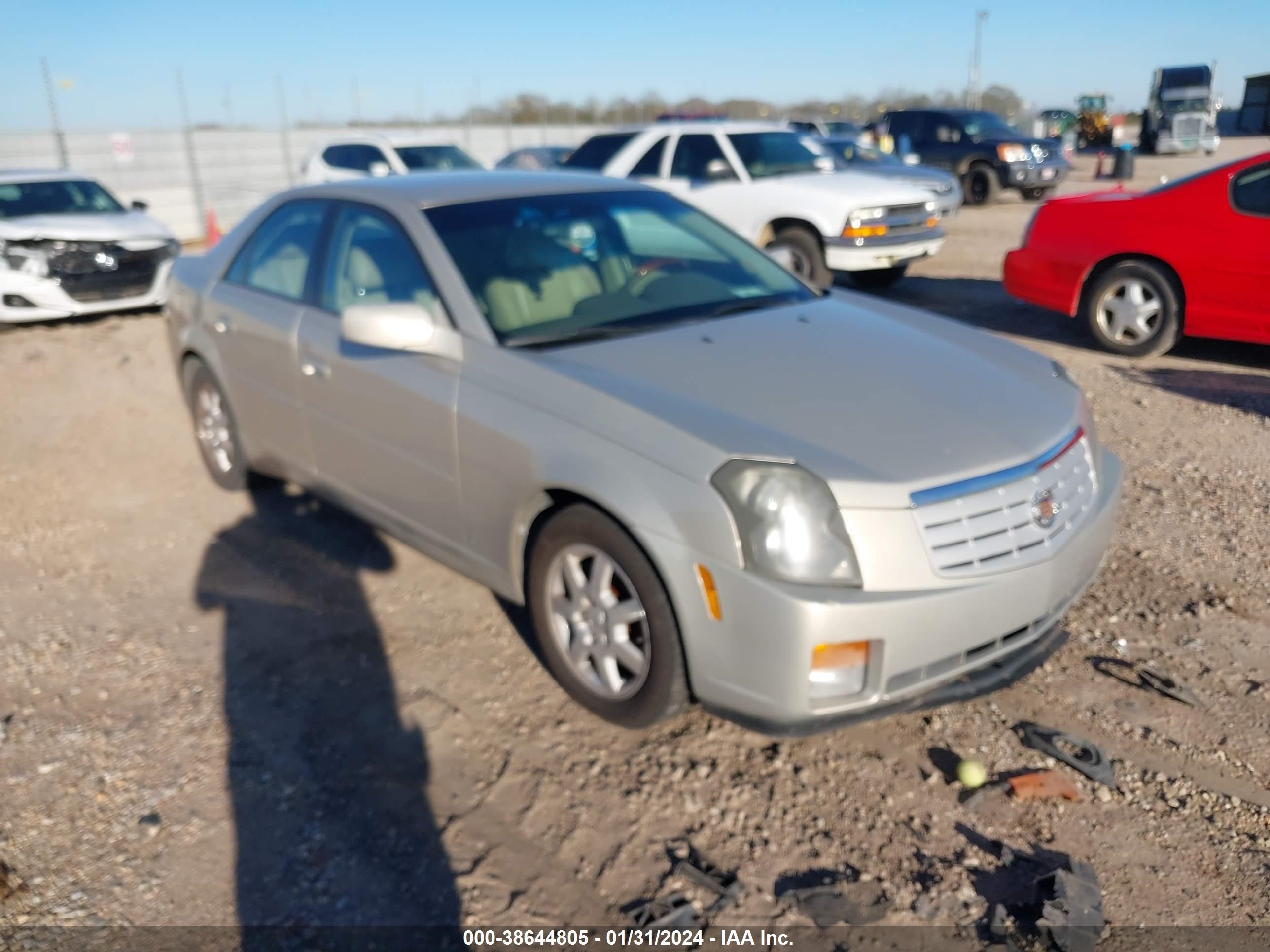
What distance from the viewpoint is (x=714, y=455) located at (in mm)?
2803

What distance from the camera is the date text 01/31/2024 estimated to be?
2473mm

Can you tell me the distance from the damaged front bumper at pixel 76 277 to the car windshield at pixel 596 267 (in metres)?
6.32

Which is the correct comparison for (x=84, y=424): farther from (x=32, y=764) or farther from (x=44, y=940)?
(x=44, y=940)

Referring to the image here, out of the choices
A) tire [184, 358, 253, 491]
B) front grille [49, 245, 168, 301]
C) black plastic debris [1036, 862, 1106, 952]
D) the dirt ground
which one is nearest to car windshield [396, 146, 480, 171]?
front grille [49, 245, 168, 301]

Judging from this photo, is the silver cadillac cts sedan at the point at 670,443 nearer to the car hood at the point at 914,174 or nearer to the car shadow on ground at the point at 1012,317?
the car shadow on ground at the point at 1012,317

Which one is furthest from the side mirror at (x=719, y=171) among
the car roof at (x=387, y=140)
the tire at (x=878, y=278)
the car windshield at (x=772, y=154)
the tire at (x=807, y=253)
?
the car roof at (x=387, y=140)

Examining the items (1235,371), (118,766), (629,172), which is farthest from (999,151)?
(118,766)

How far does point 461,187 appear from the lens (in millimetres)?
4211

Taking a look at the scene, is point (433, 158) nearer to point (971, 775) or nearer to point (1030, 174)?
point (1030, 174)

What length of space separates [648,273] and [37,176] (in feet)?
31.0

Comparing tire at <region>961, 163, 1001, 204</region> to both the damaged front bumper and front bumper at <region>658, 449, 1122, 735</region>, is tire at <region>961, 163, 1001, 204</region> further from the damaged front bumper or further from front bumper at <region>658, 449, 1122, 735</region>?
front bumper at <region>658, 449, 1122, 735</region>

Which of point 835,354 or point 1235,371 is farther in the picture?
point 1235,371

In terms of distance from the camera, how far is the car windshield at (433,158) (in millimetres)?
14375

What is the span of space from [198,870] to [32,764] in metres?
0.87
